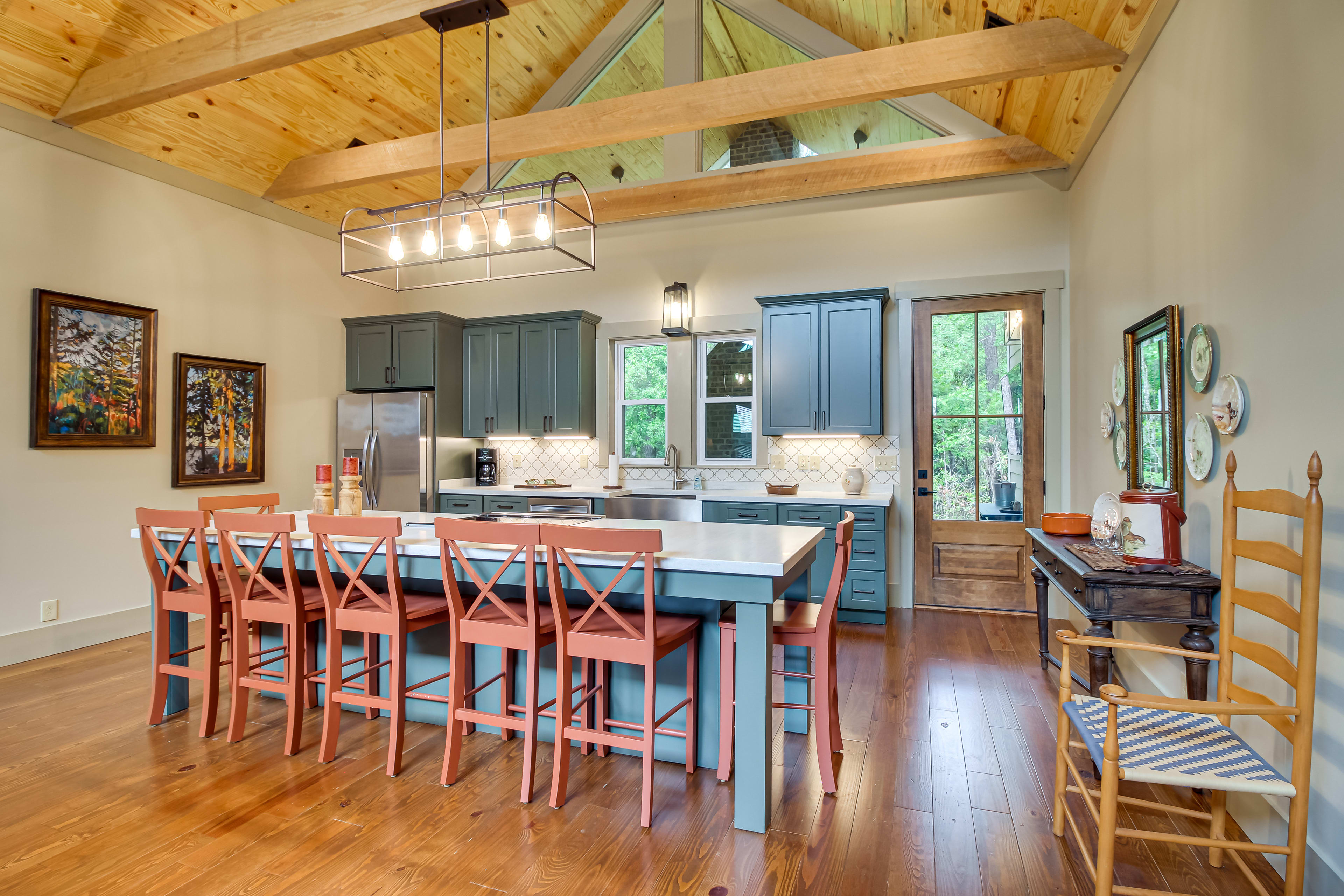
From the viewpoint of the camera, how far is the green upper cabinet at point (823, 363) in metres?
5.17

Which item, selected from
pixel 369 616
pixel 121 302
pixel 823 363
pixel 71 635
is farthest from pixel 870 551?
pixel 121 302

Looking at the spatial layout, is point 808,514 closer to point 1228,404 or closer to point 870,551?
point 870,551

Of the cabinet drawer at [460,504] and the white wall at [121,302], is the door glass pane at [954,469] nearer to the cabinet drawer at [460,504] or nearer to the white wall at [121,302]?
the cabinet drawer at [460,504]

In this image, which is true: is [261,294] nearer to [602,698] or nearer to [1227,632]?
[602,698]

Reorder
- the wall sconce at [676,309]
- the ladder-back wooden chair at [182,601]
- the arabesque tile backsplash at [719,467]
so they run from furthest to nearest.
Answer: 1. the wall sconce at [676,309]
2. the arabesque tile backsplash at [719,467]
3. the ladder-back wooden chair at [182,601]

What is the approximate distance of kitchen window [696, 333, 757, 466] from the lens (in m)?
5.82

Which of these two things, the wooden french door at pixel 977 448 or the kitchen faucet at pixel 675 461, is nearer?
the wooden french door at pixel 977 448

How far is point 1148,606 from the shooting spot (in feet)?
7.94

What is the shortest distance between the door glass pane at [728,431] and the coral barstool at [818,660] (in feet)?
10.5

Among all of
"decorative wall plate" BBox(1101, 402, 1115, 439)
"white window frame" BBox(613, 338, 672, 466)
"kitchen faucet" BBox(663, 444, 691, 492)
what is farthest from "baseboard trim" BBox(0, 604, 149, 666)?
"decorative wall plate" BBox(1101, 402, 1115, 439)

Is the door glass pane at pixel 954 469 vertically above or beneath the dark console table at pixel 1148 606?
above

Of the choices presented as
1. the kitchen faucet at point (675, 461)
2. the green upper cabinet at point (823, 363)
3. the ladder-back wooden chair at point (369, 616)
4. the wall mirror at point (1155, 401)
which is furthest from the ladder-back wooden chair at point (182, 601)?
the wall mirror at point (1155, 401)

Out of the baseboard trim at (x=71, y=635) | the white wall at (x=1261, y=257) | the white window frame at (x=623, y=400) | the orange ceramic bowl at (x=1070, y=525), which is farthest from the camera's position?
the white window frame at (x=623, y=400)

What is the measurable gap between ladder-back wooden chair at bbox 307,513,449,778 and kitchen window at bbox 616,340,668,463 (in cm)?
340
